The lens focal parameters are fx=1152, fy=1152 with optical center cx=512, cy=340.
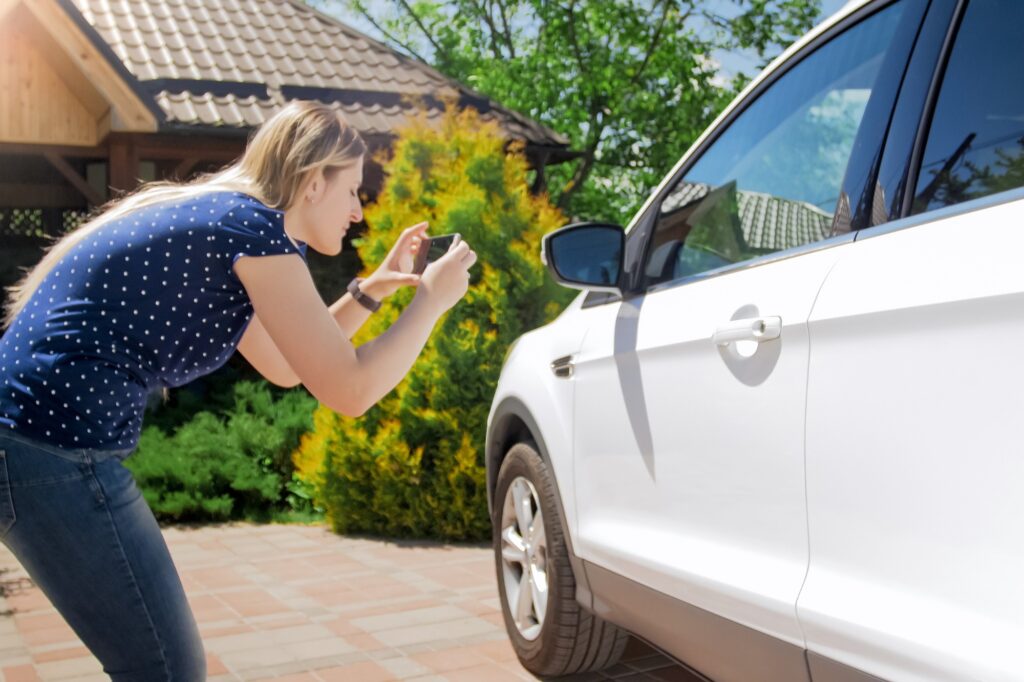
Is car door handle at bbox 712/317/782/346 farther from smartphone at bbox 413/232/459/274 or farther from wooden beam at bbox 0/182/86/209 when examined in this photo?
wooden beam at bbox 0/182/86/209

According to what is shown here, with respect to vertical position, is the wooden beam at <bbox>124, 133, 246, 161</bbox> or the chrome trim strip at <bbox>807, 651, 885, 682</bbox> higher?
the wooden beam at <bbox>124, 133, 246, 161</bbox>

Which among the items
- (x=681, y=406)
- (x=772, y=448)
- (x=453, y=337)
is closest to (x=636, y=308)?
(x=681, y=406)

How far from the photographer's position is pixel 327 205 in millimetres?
2258

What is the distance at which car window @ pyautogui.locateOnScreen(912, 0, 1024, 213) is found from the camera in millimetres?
2065

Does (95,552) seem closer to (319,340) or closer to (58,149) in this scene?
(319,340)

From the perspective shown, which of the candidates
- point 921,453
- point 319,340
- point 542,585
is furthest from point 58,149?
point 921,453

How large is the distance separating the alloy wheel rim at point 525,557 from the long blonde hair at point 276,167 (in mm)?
1884

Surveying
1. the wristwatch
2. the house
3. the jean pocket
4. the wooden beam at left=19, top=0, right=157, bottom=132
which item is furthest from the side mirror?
the wooden beam at left=19, top=0, right=157, bottom=132

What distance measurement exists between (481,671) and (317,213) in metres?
2.41

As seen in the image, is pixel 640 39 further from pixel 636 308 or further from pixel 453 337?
pixel 636 308

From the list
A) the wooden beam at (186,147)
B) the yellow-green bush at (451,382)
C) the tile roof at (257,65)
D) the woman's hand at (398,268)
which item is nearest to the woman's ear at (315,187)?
the woman's hand at (398,268)

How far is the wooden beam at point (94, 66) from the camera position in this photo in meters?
10.5

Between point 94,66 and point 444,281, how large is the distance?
30.6 ft

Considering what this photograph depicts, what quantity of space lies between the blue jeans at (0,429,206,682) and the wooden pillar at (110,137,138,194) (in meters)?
10.1
